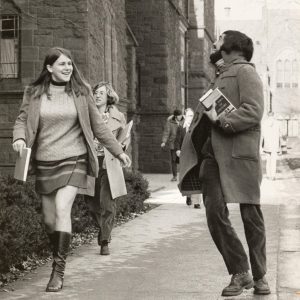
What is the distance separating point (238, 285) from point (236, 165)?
2.82ft

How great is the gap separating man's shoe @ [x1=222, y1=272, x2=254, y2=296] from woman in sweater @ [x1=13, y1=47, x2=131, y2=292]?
4.15 feet

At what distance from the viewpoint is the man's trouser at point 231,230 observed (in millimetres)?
6023

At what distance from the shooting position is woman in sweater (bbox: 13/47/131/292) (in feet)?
21.0

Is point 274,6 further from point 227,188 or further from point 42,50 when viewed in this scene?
point 227,188

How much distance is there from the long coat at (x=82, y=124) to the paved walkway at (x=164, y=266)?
0.94m

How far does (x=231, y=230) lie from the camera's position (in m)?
6.07

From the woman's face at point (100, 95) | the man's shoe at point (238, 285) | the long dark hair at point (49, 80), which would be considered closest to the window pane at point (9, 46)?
the woman's face at point (100, 95)

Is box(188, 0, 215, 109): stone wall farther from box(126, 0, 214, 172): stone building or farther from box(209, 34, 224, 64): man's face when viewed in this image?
box(209, 34, 224, 64): man's face

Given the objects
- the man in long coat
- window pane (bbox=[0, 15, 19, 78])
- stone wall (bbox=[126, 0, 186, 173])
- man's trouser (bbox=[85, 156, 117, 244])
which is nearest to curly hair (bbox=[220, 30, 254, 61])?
the man in long coat

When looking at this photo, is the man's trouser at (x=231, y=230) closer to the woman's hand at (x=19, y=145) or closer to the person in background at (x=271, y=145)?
the woman's hand at (x=19, y=145)

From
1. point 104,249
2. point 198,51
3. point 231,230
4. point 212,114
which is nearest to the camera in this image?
point 212,114

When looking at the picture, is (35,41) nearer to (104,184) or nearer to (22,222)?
(104,184)

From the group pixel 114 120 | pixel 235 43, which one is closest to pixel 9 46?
pixel 114 120

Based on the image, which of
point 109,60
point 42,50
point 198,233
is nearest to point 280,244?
point 198,233
